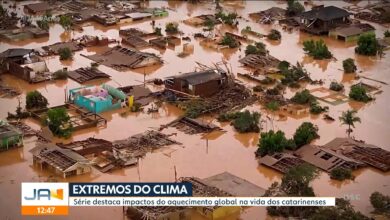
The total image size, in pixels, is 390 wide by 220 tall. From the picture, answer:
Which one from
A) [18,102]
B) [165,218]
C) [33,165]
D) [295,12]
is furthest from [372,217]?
[295,12]

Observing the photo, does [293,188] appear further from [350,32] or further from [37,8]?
[37,8]

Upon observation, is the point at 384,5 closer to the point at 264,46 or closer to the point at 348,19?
the point at 348,19

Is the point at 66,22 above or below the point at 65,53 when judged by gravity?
above

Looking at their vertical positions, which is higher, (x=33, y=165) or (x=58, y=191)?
(x=58, y=191)

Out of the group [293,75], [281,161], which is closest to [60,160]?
[281,161]

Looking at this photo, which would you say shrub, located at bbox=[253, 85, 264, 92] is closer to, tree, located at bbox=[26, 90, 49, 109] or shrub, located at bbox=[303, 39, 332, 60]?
shrub, located at bbox=[303, 39, 332, 60]

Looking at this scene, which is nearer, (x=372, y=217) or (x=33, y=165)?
(x=372, y=217)
